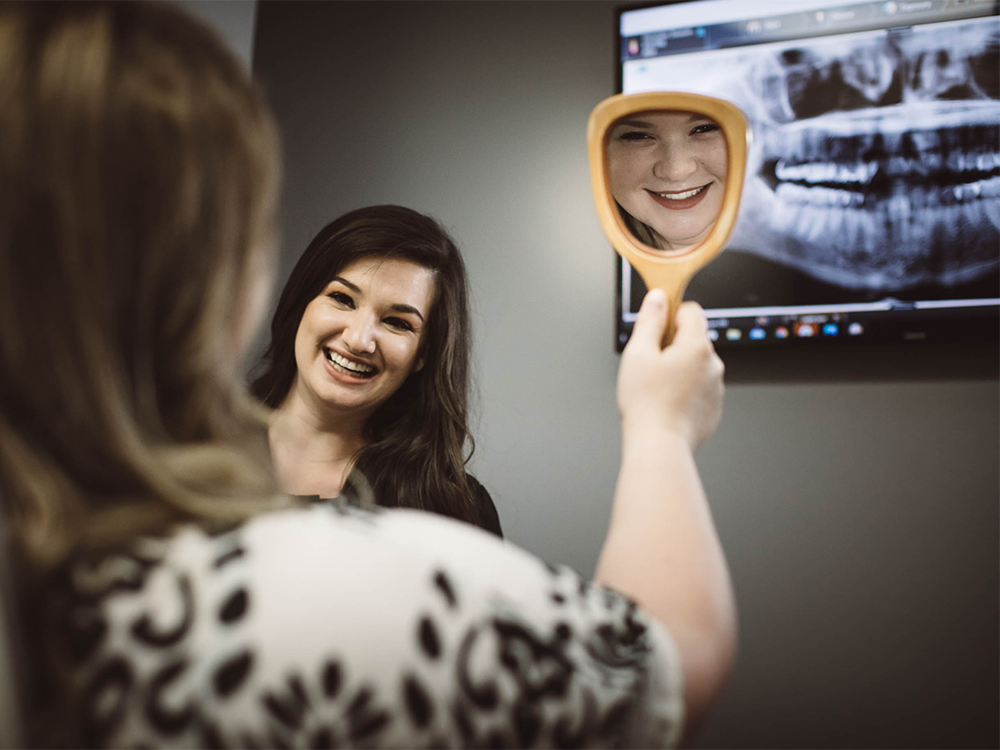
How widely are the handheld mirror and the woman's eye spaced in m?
0.71

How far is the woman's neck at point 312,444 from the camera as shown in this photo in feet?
5.00

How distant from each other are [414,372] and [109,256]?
3.95 ft

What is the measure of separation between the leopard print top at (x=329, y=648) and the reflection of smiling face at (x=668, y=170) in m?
0.54

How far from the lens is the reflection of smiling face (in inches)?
33.1

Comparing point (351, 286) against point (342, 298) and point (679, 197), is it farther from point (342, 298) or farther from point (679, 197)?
point (679, 197)

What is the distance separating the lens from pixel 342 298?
1.54 metres

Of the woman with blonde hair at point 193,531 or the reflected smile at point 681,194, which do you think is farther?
the reflected smile at point 681,194

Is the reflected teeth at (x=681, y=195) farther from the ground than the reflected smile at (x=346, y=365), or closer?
farther from the ground

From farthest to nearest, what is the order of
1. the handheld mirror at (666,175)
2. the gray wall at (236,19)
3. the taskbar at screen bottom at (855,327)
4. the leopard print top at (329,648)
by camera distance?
the gray wall at (236,19), the taskbar at screen bottom at (855,327), the handheld mirror at (666,175), the leopard print top at (329,648)

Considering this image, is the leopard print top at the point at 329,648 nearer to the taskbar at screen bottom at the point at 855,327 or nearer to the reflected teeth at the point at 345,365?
the reflected teeth at the point at 345,365

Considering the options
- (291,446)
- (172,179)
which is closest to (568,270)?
(291,446)

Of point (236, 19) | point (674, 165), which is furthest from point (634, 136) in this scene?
point (236, 19)

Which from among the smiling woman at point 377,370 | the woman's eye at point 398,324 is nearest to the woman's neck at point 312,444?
the smiling woman at point 377,370

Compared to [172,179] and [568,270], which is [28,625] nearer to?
[172,179]
